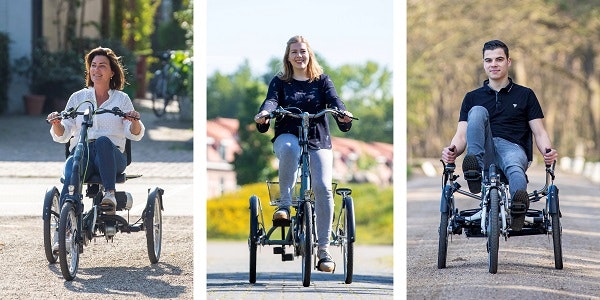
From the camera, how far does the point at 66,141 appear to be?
665 cm

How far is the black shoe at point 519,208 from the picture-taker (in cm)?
623

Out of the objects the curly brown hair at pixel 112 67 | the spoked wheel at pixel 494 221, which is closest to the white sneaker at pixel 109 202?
the curly brown hair at pixel 112 67

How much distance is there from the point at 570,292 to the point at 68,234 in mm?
2514

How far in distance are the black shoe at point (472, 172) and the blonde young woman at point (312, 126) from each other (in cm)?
61

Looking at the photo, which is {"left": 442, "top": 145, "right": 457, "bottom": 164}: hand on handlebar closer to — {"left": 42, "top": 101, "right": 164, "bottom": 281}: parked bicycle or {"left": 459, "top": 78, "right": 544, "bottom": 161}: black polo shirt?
{"left": 459, "top": 78, "right": 544, "bottom": 161}: black polo shirt

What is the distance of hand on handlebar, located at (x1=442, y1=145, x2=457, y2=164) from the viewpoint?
21.2 ft

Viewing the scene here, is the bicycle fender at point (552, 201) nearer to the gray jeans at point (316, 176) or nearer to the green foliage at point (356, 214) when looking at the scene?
the gray jeans at point (316, 176)

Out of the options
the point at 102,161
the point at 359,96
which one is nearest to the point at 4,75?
the point at 102,161

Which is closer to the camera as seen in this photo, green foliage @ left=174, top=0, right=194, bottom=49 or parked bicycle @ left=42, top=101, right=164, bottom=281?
parked bicycle @ left=42, top=101, right=164, bottom=281

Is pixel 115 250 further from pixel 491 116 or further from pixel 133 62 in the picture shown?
pixel 133 62

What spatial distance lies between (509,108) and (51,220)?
2.42m

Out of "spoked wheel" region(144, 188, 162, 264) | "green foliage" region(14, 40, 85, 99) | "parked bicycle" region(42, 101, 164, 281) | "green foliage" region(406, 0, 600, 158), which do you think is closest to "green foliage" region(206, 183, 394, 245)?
"green foliage" region(406, 0, 600, 158)

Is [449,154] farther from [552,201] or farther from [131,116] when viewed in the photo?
[131,116]

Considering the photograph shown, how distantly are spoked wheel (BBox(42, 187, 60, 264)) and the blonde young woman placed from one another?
1145mm
